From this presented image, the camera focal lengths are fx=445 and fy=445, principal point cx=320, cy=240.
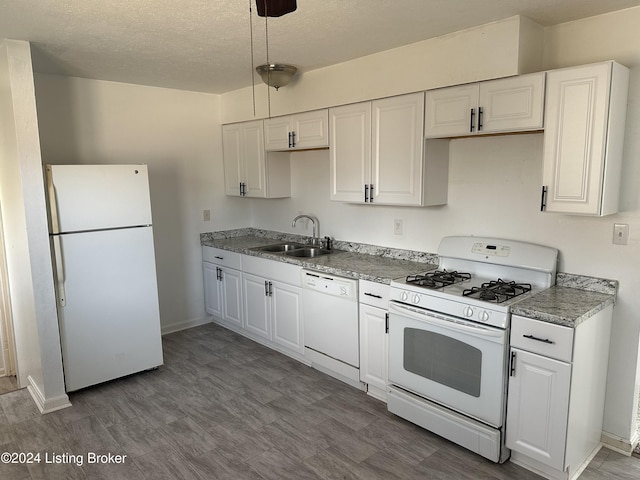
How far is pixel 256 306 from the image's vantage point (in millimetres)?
4047

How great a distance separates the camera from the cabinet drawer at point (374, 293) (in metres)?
2.92

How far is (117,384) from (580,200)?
3.38m

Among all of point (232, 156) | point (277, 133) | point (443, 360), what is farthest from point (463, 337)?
point (232, 156)

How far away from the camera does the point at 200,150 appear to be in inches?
180

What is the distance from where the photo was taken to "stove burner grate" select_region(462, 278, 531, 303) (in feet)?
7.89

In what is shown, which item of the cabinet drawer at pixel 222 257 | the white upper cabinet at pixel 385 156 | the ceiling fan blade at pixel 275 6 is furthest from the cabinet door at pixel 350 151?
the ceiling fan blade at pixel 275 6

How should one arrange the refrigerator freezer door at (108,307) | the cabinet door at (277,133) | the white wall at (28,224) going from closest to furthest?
the white wall at (28,224) → the refrigerator freezer door at (108,307) → the cabinet door at (277,133)

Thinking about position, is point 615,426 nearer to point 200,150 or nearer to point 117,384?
point 117,384

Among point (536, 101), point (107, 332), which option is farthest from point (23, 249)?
point (536, 101)

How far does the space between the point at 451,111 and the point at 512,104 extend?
370 millimetres

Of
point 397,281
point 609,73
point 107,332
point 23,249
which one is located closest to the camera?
point 609,73

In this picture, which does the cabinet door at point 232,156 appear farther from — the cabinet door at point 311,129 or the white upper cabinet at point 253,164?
the cabinet door at point 311,129

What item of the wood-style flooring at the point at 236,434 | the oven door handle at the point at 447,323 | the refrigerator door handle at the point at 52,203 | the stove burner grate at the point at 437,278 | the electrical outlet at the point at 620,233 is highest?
the refrigerator door handle at the point at 52,203

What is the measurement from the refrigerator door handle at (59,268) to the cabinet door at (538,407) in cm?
289
